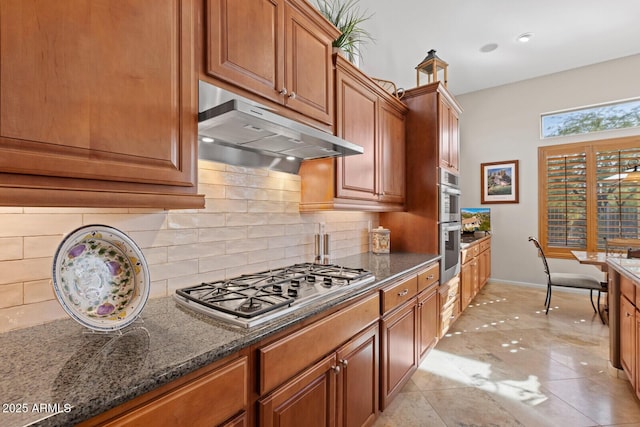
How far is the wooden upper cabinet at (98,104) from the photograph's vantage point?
751 mm

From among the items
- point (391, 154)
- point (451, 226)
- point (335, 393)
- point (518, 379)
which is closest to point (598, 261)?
point (451, 226)

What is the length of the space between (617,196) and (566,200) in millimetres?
561

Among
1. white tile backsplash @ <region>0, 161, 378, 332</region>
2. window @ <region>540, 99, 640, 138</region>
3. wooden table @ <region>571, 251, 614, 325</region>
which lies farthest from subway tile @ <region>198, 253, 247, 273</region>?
window @ <region>540, 99, 640, 138</region>

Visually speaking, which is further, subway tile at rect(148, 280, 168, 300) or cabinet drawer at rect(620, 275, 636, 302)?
cabinet drawer at rect(620, 275, 636, 302)

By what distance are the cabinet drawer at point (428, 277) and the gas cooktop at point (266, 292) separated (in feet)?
2.51

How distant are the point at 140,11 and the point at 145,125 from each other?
366 millimetres

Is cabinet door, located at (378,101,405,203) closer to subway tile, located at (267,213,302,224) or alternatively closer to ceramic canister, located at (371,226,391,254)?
ceramic canister, located at (371,226,391,254)

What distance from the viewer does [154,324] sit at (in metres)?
1.07

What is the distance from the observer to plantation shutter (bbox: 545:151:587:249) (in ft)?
14.9

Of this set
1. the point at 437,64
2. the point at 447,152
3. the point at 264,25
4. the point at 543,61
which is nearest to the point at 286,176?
the point at 264,25

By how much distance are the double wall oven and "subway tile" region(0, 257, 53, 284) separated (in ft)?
8.86

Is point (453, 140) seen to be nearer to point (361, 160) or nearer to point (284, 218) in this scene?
point (361, 160)

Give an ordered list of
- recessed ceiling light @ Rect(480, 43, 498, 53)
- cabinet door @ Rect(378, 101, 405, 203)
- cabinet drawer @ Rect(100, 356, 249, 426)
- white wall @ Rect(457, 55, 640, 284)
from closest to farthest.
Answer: cabinet drawer @ Rect(100, 356, 249, 426) → cabinet door @ Rect(378, 101, 405, 203) → recessed ceiling light @ Rect(480, 43, 498, 53) → white wall @ Rect(457, 55, 640, 284)

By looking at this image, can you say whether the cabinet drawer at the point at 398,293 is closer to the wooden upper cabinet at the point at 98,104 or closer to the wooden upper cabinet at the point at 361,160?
the wooden upper cabinet at the point at 361,160
